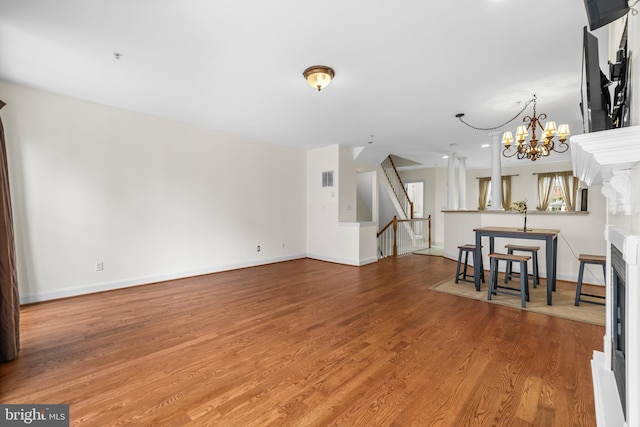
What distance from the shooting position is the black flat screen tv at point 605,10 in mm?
1053

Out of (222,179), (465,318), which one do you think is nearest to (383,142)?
(222,179)

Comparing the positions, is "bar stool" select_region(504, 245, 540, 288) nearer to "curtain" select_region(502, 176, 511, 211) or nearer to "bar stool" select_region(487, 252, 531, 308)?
"bar stool" select_region(487, 252, 531, 308)

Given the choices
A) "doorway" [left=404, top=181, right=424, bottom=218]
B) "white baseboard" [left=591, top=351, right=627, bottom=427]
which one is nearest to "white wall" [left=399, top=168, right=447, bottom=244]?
"doorway" [left=404, top=181, right=424, bottom=218]

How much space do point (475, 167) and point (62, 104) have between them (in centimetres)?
1088

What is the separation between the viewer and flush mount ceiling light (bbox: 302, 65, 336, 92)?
9.53ft

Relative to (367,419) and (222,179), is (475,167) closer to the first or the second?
(222,179)

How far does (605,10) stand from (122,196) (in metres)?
5.12

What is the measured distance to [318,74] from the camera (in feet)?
9.62

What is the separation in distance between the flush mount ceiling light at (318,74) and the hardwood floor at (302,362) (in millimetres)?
2567

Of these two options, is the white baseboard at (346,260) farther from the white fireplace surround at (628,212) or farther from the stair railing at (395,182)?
the white fireplace surround at (628,212)

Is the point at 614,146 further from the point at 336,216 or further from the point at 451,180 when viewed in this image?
the point at 451,180

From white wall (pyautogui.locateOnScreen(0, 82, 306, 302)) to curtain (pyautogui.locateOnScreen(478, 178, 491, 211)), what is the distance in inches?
306

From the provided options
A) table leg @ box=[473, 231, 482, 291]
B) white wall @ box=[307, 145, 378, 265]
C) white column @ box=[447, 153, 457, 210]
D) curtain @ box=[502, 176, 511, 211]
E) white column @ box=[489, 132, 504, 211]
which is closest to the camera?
table leg @ box=[473, 231, 482, 291]

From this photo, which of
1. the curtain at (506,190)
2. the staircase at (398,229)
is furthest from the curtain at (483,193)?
the staircase at (398,229)
